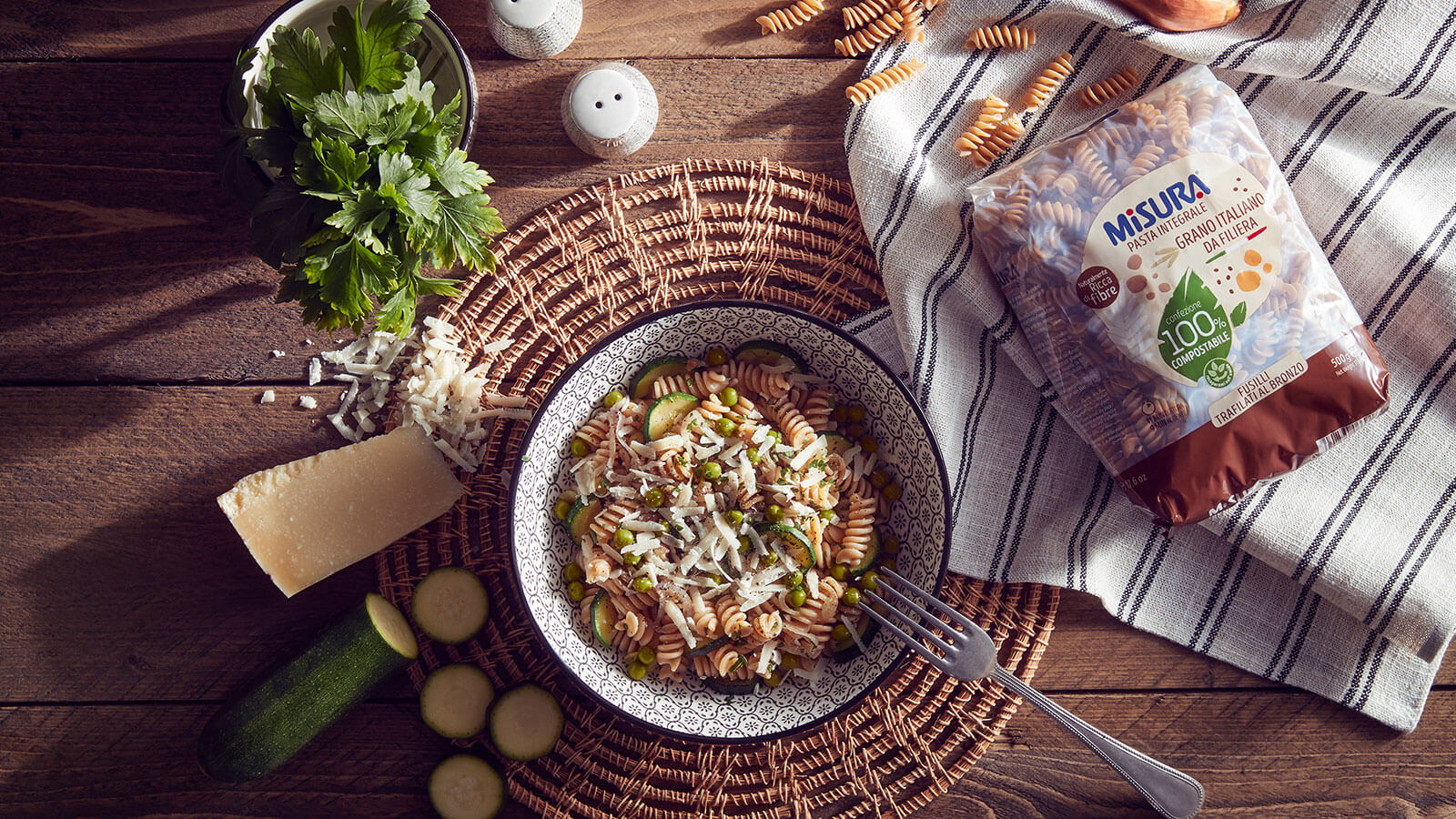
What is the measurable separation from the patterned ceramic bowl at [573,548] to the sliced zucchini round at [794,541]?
0.31m

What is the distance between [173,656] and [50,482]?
0.69 m

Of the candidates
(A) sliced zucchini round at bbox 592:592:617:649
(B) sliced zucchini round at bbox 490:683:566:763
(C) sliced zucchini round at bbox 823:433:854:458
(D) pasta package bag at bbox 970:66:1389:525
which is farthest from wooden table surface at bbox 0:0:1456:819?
(A) sliced zucchini round at bbox 592:592:617:649

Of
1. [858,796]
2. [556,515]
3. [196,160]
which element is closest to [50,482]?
[196,160]

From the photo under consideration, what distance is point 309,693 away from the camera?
2.50 m

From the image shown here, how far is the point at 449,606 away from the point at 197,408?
1054 millimetres

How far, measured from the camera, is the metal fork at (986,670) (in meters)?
2.33

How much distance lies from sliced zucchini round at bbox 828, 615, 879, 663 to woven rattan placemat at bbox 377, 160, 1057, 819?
275mm

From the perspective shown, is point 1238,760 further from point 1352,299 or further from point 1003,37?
point 1003,37

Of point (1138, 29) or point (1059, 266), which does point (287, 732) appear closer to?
point (1059, 266)

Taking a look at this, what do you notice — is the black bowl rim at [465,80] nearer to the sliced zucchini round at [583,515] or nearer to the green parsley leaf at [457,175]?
the green parsley leaf at [457,175]

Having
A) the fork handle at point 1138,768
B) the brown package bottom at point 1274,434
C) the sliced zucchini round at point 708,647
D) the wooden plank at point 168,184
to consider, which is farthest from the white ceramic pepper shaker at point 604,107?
the fork handle at point 1138,768

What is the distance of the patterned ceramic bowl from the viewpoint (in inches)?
90.8

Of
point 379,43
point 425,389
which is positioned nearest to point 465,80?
point 379,43

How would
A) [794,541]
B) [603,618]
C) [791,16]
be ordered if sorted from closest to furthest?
[794,541] → [603,618] → [791,16]
